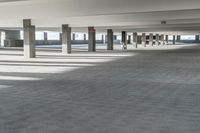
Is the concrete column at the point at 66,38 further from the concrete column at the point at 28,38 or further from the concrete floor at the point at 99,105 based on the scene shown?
the concrete floor at the point at 99,105

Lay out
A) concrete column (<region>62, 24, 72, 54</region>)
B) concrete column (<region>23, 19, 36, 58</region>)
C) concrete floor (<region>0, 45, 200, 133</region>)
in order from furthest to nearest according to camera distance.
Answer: concrete column (<region>62, 24, 72, 54</region>) → concrete column (<region>23, 19, 36, 58</region>) → concrete floor (<region>0, 45, 200, 133</region>)

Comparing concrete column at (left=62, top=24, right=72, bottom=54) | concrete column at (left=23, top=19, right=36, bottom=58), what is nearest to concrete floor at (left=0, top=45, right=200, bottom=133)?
concrete column at (left=23, top=19, right=36, bottom=58)

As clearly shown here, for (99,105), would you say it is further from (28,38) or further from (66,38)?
(66,38)

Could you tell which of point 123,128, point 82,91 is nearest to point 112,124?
point 123,128

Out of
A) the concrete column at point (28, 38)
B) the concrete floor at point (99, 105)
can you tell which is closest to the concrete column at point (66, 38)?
the concrete column at point (28, 38)

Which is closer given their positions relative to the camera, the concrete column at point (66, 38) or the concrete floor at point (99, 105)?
the concrete floor at point (99, 105)

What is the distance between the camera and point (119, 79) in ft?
44.3

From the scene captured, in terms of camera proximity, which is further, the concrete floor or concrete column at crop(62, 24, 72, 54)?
concrete column at crop(62, 24, 72, 54)

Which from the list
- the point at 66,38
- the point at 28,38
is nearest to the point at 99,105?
the point at 28,38

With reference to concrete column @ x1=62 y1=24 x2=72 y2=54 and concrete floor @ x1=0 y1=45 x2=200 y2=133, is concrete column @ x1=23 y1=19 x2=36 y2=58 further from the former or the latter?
concrete floor @ x1=0 y1=45 x2=200 y2=133

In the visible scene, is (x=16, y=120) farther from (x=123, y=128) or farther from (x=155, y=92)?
(x=155, y=92)

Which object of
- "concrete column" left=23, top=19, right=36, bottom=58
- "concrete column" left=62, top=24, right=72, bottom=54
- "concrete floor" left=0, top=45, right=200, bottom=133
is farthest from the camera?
"concrete column" left=62, top=24, right=72, bottom=54

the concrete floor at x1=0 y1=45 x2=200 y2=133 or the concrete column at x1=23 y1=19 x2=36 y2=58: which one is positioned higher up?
the concrete column at x1=23 y1=19 x2=36 y2=58

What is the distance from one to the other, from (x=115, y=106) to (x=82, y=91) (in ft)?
8.34
